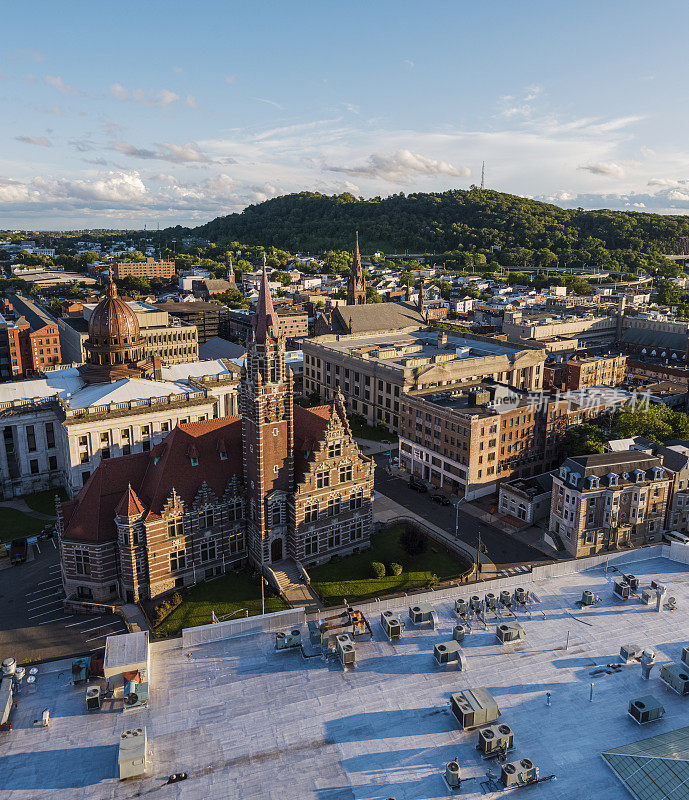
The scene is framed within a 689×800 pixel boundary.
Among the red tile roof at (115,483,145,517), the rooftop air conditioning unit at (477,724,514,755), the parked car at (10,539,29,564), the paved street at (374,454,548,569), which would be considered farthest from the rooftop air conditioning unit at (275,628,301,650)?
the parked car at (10,539,29,564)

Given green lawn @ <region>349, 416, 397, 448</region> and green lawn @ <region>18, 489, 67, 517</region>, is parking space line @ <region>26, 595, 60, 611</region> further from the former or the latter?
green lawn @ <region>349, 416, 397, 448</region>

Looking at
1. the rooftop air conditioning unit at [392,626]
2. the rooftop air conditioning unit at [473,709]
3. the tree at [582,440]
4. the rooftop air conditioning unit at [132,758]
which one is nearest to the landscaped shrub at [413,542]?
the rooftop air conditioning unit at [392,626]

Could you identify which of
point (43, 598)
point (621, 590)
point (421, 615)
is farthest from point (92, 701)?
point (621, 590)

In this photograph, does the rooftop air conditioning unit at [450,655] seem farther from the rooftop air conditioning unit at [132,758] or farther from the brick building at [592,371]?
the brick building at [592,371]

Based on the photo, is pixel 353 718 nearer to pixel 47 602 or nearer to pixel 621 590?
pixel 621 590

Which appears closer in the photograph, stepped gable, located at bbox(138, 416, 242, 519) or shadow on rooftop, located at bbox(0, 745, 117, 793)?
shadow on rooftop, located at bbox(0, 745, 117, 793)

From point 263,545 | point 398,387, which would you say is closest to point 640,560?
point 263,545
